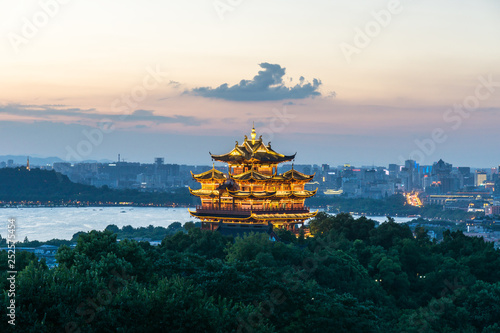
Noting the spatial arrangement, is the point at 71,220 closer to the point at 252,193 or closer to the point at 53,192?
the point at 53,192

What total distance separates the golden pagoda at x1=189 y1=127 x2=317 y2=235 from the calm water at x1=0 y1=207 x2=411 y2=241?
15.9m

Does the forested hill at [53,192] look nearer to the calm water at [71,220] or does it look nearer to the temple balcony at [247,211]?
the calm water at [71,220]

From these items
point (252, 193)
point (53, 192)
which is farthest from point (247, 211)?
point (53, 192)

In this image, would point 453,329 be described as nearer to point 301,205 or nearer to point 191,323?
point 191,323

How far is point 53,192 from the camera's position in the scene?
327 ft

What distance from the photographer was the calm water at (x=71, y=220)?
2279 inches

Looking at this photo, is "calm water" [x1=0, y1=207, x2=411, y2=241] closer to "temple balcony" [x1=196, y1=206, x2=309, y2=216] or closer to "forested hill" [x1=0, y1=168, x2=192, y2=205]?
"forested hill" [x1=0, y1=168, x2=192, y2=205]

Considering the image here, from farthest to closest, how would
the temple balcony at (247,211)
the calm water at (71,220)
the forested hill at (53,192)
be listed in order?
the forested hill at (53,192) → the calm water at (71,220) → the temple balcony at (247,211)

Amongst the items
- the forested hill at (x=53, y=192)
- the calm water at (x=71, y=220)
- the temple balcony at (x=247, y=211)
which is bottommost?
the calm water at (x=71, y=220)

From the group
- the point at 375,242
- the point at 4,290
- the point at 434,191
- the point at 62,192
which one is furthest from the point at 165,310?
the point at 434,191

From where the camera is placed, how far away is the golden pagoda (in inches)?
1107

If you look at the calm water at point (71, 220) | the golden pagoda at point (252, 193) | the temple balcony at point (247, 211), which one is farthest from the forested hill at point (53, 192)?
the temple balcony at point (247, 211)

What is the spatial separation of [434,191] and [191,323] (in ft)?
384

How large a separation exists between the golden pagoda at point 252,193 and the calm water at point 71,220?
52.2 ft
